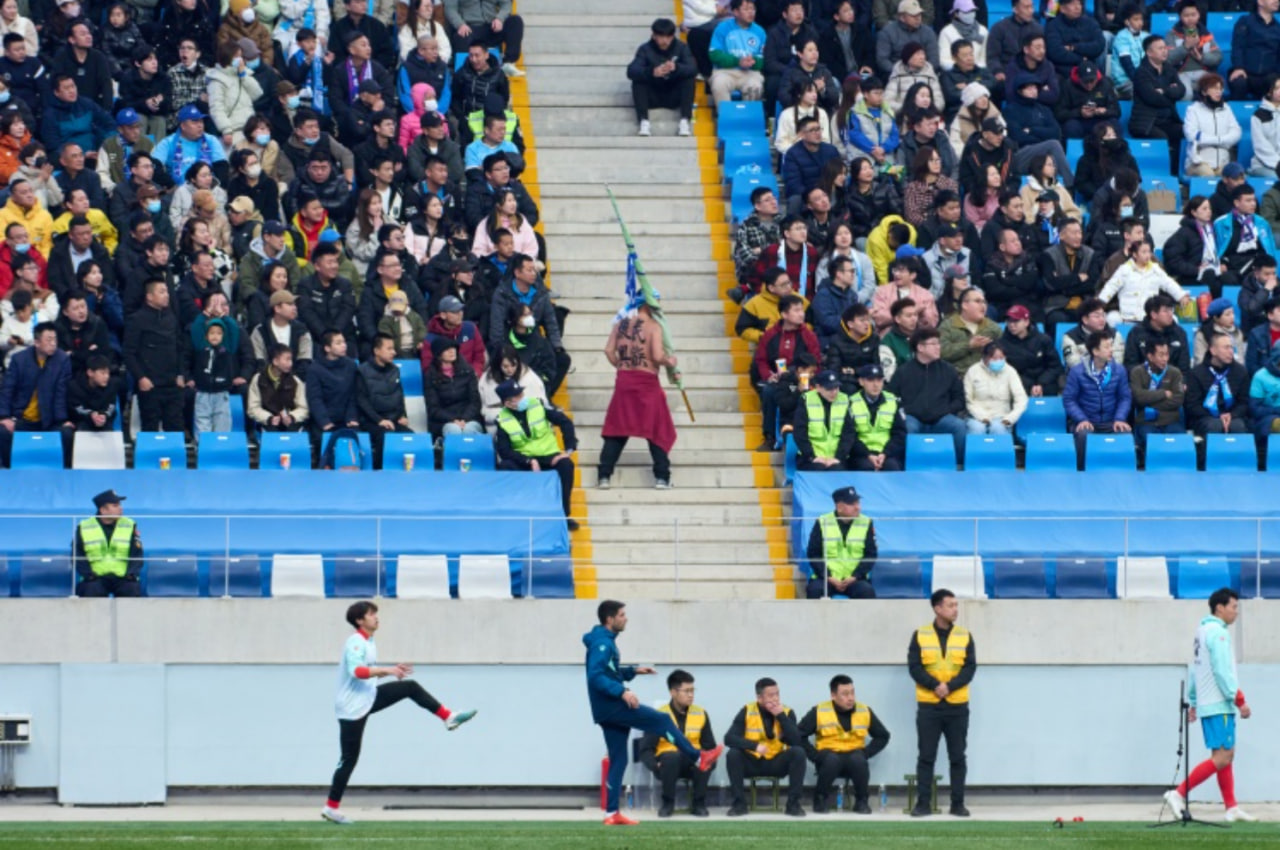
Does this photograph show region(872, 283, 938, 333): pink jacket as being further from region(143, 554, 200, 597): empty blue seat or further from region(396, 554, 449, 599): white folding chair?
region(143, 554, 200, 597): empty blue seat

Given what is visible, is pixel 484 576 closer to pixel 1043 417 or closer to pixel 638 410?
pixel 638 410

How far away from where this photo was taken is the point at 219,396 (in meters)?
26.5

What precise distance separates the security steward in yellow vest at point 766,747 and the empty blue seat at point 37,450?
699 centimetres

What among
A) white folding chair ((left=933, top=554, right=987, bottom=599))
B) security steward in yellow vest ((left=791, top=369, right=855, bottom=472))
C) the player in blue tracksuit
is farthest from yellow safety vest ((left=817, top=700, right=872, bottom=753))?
security steward in yellow vest ((left=791, top=369, right=855, bottom=472))

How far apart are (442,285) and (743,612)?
5485 mm

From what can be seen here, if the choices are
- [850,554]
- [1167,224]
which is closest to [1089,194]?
[1167,224]

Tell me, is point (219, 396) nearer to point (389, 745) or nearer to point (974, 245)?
point (389, 745)

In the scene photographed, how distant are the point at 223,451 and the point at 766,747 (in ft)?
19.8

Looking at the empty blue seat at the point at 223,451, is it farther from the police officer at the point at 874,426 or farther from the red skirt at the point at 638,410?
the police officer at the point at 874,426

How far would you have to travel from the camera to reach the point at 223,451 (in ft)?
85.5

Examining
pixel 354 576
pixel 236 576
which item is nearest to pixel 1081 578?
pixel 354 576

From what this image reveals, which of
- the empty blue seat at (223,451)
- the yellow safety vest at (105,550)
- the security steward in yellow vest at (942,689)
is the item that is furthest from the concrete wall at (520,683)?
the empty blue seat at (223,451)

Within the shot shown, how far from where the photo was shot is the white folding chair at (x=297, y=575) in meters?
24.7

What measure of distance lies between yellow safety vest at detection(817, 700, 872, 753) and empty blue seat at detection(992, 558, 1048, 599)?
2052 mm
